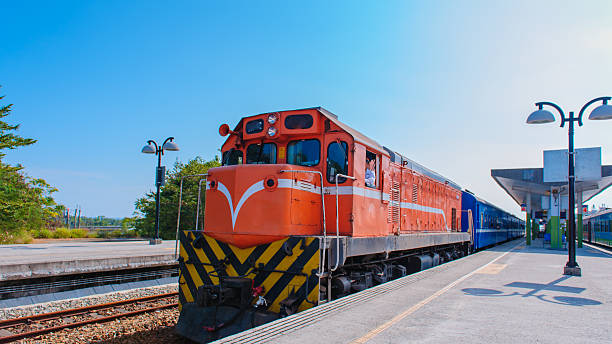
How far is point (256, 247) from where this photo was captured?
6.00m

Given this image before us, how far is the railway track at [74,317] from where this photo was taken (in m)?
6.67

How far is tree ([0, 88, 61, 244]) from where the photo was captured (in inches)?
819

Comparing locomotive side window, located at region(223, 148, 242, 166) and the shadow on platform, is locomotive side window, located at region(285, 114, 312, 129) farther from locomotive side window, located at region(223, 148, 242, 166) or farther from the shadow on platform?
the shadow on platform

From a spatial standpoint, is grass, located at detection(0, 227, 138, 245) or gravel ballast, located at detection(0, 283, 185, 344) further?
grass, located at detection(0, 227, 138, 245)

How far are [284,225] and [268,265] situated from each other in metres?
0.65

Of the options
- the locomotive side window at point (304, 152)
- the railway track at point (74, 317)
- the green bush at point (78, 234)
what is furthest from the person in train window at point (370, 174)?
the green bush at point (78, 234)

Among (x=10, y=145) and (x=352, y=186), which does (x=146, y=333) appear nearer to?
(x=352, y=186)

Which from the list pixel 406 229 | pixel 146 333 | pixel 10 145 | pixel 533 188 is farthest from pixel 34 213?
pixel 533 188

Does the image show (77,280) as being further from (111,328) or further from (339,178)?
(339,178)

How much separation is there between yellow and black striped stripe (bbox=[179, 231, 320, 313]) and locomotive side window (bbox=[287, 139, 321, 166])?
1494 millimetres

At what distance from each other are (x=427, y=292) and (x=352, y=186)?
2650 mm

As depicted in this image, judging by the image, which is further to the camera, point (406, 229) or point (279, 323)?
point (406, 229)

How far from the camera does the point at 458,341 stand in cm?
448

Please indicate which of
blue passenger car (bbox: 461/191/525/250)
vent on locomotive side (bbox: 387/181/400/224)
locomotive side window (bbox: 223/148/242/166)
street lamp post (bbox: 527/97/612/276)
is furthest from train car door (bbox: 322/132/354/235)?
blue passenger car (bbox: 461/191/525/250)
